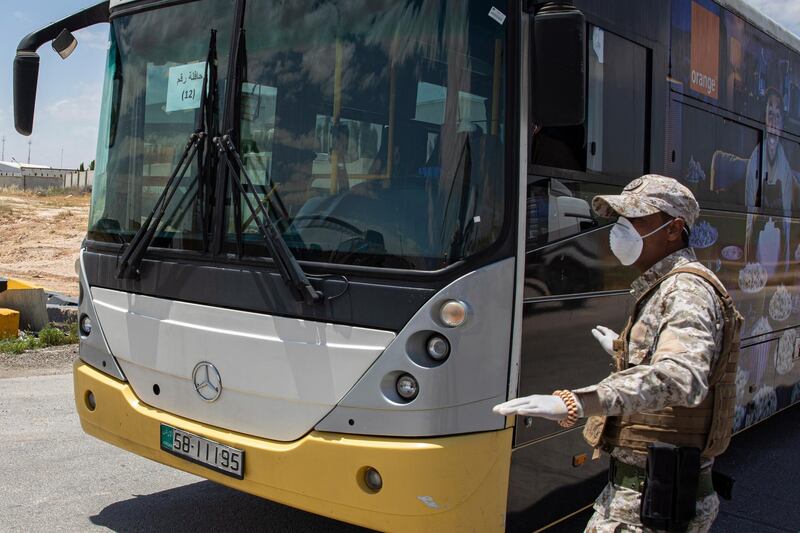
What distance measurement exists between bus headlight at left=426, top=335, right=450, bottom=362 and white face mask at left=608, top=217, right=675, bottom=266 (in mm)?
914

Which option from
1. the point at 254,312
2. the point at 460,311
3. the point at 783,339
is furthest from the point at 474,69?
the point at 783,339

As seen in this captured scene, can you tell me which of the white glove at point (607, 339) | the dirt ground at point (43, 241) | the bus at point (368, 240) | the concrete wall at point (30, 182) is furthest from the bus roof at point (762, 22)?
the concrete wall at point (30, 182)

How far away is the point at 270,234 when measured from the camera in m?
3.77

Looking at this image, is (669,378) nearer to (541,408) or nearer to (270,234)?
(541,408)

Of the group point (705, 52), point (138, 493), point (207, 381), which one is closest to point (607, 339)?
point (207, 381)

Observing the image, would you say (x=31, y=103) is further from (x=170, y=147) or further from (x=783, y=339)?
(x=783, y=339)

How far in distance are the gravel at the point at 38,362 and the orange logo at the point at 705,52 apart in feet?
22.3

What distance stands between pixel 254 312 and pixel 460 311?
1023mm

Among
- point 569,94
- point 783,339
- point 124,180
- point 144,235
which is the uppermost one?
point 569,94

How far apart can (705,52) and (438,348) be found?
3.06 meters

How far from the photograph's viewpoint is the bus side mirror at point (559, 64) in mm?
3352

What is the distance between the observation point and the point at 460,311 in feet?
11.2

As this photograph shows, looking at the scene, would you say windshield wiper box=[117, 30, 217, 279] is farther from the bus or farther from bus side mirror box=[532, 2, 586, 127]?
bus side mirror box=[532, 2, 586, 127]

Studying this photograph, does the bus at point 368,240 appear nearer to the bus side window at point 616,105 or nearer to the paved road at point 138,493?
the bus side window at point 616,105
